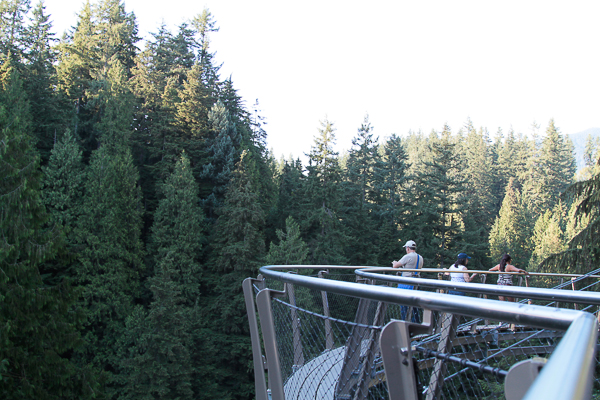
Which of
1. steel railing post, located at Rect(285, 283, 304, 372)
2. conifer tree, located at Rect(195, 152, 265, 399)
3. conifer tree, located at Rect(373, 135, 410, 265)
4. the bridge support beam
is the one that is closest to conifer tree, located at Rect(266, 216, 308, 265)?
conifer tree, located at Rect(195, 152, 265, 399)

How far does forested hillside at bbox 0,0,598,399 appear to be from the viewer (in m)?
16.0

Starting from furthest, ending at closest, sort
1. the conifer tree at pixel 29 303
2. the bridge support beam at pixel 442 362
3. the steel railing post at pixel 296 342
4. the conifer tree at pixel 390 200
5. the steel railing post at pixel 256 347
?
the conifer tree at pixel 390 200 < the conifer tree at pixel 29 303 < the steel railing post at pixel 256 347 < the steel railing post at pixel 296 342 < the bridge support beam at pixel 442 362

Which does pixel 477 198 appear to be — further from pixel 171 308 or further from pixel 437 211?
pixel 171 308

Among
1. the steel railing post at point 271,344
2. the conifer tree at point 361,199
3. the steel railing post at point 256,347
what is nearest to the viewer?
the steel railing post at point 271,344

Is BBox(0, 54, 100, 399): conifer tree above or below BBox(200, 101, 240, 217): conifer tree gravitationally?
below

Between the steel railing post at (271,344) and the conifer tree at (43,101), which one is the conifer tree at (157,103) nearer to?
the conifer tree at (43,101)

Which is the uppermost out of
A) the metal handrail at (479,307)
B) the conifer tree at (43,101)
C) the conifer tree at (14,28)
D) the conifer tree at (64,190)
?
the conifer tree at (14,28)

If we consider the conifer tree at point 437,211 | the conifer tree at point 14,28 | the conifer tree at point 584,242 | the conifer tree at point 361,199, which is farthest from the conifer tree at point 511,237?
the conifer tree at point 14,28

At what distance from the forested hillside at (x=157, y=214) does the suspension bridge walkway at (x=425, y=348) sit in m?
13.3

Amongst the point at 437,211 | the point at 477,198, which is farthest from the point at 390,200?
the point at 477,198

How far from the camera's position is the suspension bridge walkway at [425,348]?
2.68ft

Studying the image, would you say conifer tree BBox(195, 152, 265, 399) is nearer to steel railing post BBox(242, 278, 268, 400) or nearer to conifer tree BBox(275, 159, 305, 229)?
conifer tree BBox(275, 159, 305, 229)

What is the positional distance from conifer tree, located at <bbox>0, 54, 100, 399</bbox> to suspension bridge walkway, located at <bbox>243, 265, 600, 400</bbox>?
13.5 meters

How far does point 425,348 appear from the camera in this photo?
4.87 ft
